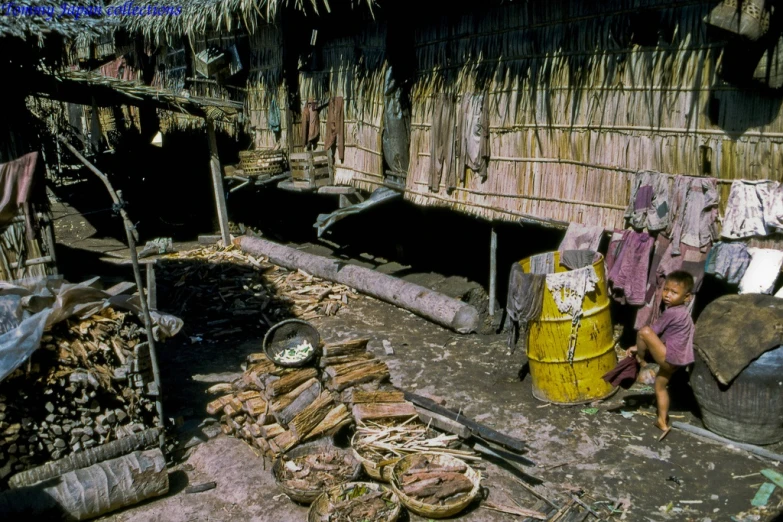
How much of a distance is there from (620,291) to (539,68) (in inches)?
138

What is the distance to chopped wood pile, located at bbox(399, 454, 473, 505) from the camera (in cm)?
610

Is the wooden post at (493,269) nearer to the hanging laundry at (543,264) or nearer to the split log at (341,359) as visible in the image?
the hanging laundry at (543,264)

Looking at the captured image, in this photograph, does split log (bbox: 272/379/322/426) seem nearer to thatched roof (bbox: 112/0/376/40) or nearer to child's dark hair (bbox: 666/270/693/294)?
child's dark hair (bbox: 666/270/693/294)

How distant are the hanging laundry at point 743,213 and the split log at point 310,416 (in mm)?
5170

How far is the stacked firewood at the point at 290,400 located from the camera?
7.23 meters

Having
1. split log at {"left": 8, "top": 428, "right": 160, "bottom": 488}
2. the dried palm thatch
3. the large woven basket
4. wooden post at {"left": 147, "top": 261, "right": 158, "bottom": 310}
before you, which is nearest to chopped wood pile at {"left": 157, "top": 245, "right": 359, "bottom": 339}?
the large woven basket

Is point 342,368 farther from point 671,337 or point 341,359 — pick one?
point 671,337

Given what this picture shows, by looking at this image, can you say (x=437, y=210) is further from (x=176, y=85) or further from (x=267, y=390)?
(x=176, y=85)

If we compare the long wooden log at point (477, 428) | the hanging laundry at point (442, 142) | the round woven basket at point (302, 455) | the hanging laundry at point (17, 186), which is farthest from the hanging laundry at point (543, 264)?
the hanging laundry at point (17, 186)

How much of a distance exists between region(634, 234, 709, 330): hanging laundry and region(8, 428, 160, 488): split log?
20.7 ft

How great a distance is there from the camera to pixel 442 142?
1153 centimetres

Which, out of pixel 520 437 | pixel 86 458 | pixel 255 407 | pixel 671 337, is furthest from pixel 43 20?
→ pixel 671 337

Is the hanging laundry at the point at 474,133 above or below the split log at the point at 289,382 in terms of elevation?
above

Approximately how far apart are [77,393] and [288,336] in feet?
8.80
